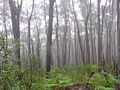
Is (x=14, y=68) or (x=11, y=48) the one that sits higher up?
(x=11, y=48)

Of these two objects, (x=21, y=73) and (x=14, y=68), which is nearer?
(x=14, y=68)

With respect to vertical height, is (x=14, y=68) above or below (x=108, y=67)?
above

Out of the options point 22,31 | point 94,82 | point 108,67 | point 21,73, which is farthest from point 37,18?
point 21,73

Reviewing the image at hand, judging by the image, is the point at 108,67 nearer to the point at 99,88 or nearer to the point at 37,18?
the point at 99,88

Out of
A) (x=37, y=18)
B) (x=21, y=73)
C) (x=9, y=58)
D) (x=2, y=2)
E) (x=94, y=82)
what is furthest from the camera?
(x=37, y=18)

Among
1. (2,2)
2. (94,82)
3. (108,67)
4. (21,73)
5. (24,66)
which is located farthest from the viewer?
(2,2)

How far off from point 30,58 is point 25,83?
0.71m

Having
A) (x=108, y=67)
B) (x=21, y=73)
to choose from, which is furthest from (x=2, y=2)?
(x=21, y=73)

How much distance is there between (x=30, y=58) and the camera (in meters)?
7.11

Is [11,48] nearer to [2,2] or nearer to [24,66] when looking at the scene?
[24,66]

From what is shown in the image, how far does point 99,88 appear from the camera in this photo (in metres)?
8.55

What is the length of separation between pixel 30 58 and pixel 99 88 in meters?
2.58

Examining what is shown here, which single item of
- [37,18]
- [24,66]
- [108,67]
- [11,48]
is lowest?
[108,67]

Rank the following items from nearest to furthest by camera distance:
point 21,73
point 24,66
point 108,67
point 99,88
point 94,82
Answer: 1. point 21,73
2. point 24,66
3. point 99,88
4. point 94,82
5. point 108,67
